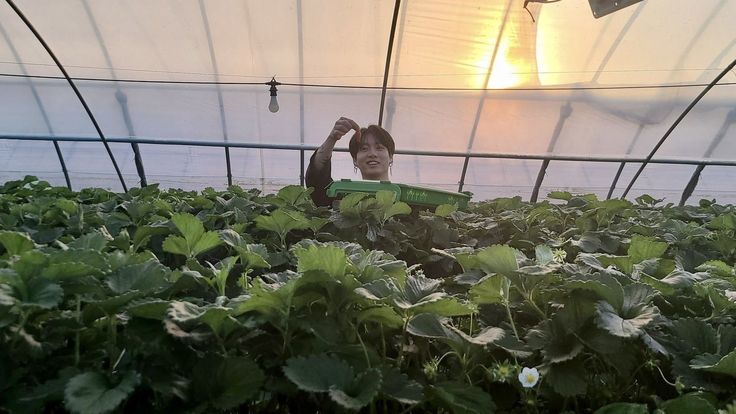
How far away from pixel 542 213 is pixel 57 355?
161cm

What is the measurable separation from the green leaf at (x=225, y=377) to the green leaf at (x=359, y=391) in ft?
0.35

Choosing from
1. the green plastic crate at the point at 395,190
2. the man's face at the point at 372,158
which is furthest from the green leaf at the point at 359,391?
the man's face at the point at 372,158

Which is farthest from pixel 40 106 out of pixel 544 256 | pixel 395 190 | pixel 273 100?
pixel 544 256

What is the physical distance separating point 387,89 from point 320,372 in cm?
763

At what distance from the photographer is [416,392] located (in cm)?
58

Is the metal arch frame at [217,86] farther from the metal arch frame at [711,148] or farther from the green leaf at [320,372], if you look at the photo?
the metal arch frame at [711,148]

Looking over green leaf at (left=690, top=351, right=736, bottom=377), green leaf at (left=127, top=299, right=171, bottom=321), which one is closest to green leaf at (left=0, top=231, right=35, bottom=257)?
green leaf at (left=127, top=299, right=171, bottom=321)

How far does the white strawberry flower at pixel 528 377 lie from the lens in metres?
0.62

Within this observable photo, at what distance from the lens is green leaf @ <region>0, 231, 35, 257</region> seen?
0.70m

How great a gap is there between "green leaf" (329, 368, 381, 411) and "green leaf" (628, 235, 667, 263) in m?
0.70

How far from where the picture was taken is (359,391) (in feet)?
1.82

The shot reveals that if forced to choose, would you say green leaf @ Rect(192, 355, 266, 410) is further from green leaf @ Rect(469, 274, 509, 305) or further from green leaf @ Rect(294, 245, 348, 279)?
green leaf @ Rect(469, 274, 509, 305)

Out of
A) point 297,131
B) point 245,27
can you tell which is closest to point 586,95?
point 297,131

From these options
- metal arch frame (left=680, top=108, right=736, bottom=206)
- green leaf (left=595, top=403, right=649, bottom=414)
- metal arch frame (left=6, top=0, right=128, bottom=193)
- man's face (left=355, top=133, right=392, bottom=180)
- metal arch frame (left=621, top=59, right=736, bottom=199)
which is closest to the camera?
green leaf (left=595, top=403, right=649, bottom=414)
